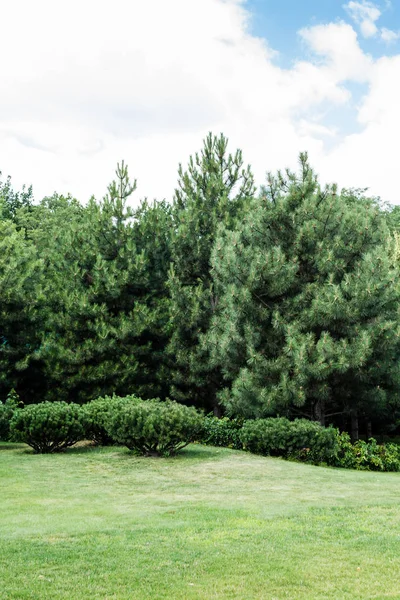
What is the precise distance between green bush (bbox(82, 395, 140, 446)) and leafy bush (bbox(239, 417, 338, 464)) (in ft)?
9.98

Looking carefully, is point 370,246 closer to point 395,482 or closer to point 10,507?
point 395,482

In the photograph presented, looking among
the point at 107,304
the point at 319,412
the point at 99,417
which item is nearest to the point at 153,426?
the point at 99,417

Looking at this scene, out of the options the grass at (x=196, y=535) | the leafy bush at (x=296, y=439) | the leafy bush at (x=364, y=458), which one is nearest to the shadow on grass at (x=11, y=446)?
the grass at (x=196, y=535)

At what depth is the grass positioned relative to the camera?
198 inches

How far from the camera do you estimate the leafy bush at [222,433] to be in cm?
1481

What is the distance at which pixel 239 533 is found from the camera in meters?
6.61

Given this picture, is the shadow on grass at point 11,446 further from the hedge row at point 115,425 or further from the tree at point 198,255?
the tree at point 198,255

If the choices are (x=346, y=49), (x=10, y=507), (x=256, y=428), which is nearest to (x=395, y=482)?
(x=256, y=428)

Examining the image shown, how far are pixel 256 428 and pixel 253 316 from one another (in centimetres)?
279

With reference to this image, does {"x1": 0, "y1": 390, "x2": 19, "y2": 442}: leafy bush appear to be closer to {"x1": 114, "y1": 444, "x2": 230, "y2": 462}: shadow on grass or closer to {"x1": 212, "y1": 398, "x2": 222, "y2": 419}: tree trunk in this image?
{"x1": 114, "y1": 444, "x2": 230, "y2": 462}: shadow on grass

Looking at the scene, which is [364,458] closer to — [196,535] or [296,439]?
[296,439]

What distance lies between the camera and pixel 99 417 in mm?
14070

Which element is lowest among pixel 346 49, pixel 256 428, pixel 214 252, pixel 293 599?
pixel 293 599

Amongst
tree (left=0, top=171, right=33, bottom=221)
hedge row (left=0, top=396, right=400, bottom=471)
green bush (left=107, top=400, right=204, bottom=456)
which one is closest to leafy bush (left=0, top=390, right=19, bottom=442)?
hedge row (left=0, top=396, right=400, bottom=471)
